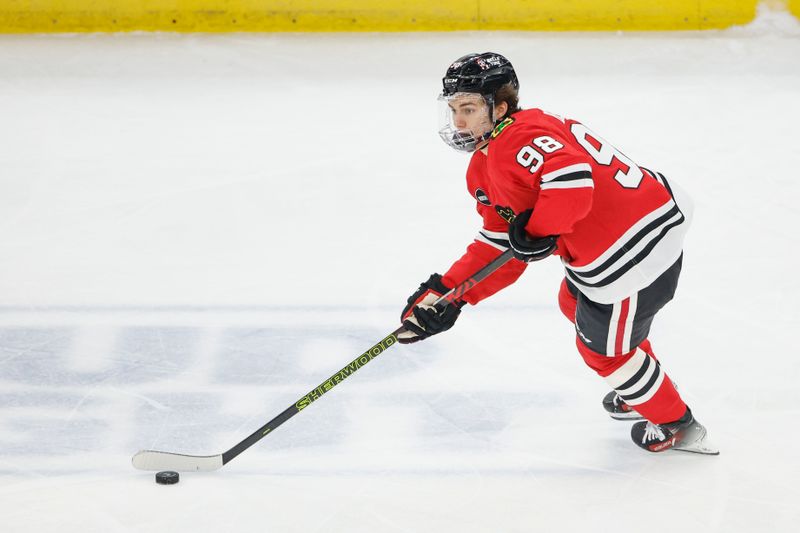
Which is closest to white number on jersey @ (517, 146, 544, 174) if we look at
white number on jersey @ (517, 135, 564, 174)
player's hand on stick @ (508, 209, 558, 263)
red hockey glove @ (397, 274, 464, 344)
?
white number on jersey @ (517, 135, 564, 174)

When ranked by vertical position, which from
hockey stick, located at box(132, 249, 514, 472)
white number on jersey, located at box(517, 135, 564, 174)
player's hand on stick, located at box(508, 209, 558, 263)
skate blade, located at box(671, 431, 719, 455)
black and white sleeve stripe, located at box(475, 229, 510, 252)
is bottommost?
skate blade, located at box(671, 431, 719, 455)

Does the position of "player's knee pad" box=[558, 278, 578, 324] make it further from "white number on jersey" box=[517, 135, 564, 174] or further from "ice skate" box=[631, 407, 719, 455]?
→ "white number on jersey" box=[517, 135, 564, 174]

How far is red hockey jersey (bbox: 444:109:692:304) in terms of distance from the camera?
2.35m

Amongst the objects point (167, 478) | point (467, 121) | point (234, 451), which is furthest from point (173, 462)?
point (467, 121)

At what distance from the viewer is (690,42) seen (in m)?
5.65

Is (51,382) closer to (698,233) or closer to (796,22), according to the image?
(698,233)

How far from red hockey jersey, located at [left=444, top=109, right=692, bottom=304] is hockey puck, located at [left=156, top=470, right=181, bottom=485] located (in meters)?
1.02

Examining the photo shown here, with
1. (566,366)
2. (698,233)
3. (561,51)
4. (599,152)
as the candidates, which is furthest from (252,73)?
(599,152)

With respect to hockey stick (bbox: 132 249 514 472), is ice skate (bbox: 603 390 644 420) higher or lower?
lower

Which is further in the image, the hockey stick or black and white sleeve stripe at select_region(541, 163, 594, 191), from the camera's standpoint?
the hockey stick

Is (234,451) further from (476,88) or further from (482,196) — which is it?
(476,88)

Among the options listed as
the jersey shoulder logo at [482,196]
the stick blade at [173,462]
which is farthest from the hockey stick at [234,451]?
the jersey shoulder logo at [482,196]

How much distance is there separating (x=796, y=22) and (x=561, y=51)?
4.28 feet

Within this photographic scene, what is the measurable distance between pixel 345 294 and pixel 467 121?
1255mm
